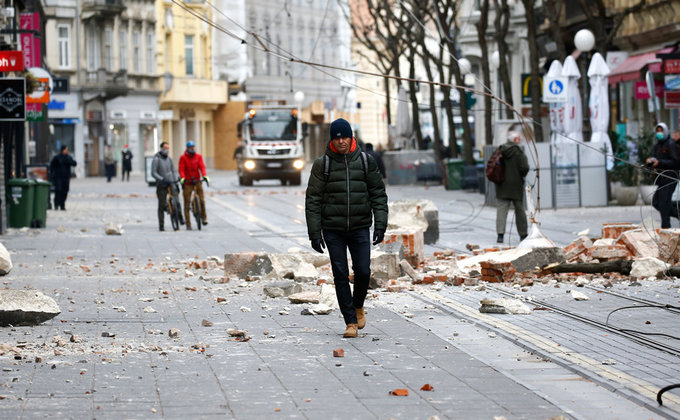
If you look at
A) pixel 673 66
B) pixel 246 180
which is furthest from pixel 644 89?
pixel 246 180

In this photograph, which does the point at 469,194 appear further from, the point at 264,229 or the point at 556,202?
→ the point at 264,229

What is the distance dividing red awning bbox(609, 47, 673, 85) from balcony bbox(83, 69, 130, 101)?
1370 inches

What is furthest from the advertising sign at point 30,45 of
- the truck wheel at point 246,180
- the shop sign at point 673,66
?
the shop sign at point 673,66

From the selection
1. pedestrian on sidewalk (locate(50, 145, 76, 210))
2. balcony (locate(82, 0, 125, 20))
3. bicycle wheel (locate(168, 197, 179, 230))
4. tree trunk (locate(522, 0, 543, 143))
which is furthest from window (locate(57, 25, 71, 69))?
bicycle wheel (locate(168, 197, 179, 230))

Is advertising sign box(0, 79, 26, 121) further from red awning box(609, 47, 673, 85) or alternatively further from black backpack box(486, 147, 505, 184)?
red awning box(609, 47, 673, 85)

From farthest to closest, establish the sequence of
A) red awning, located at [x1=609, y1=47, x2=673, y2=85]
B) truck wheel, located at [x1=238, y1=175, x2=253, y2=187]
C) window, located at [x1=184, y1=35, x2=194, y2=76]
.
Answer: window, located at [x1=184, y1=35, x2=194, y2=76], truck wheel, located at [x1=238, y1=175, x2=253, y2=187], red awning, located at [x1=609, y1=47, x2=673, y2=85]

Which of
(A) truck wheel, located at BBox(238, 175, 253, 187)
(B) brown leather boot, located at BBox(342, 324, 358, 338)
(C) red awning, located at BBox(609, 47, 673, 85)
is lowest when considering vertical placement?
(B) brown leather boot, located at BBox(342, 324, 358, 338)

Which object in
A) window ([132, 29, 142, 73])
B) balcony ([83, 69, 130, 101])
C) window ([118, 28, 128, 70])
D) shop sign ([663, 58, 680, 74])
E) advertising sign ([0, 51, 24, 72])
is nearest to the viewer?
advertising sign ([0, 51, 24, 72])

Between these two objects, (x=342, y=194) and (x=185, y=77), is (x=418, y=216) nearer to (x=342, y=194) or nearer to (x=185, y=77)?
(x=342, y=194)

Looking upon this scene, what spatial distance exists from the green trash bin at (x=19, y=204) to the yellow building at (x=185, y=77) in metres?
48.4

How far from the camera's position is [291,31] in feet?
313

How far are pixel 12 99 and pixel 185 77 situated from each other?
57.0 m

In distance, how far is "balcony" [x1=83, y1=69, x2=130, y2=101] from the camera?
223 ft

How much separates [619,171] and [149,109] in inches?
1827
